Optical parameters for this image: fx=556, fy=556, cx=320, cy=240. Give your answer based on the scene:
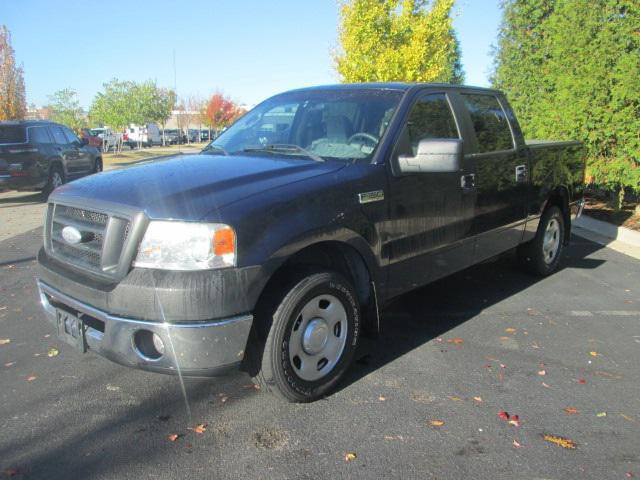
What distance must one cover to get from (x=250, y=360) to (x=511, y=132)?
350 centimetres

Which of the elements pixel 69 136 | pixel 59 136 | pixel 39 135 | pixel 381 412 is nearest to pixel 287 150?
pixel 381 412

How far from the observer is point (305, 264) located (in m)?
3.23

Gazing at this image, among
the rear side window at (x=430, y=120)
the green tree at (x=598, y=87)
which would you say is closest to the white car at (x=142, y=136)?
the green tree at (x=598, y=87)

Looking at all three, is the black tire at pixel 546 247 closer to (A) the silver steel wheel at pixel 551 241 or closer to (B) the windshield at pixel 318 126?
(A) the silver steel wheel at pixel 551 241

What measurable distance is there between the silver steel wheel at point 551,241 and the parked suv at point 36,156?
10650 millimetres

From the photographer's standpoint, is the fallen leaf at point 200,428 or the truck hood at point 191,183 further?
the fallen leaf at point 200,428

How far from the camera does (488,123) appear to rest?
4.90m

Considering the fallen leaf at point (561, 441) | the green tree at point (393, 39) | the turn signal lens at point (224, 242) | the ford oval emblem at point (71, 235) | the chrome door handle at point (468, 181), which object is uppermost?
the green tree at point (393, 39)

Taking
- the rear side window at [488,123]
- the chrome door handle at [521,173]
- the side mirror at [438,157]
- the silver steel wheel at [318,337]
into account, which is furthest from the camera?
the chrome door handle at [521,173]

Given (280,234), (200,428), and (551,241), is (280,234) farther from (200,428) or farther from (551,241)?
(551,241)

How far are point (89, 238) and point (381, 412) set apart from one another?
1906 mm

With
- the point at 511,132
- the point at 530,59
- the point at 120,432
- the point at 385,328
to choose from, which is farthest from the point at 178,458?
the point at 530,59

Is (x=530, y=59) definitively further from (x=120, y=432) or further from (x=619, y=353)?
(x=120, y=432)

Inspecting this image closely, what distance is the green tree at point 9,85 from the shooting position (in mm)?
22953
